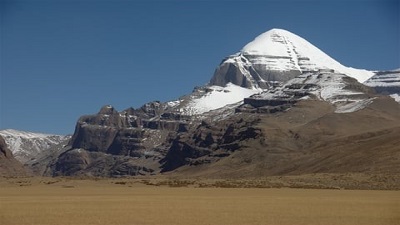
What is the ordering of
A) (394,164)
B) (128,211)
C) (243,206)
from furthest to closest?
(394,164) < (243,206) < (128,211)

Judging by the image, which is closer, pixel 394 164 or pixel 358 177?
pixel 358 177

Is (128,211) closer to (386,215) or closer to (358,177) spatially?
(386,215)

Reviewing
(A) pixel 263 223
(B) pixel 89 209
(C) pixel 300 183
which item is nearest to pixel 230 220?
(A) pixel 263 223

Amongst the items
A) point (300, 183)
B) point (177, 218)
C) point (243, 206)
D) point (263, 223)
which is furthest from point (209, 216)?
point (300, 183)

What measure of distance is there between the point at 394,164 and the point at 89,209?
478 feet

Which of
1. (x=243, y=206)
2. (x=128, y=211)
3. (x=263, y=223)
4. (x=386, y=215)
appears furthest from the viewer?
(x=243, y=206)

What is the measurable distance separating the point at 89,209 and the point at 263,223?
21.7 meters

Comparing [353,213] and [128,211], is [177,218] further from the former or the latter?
[353,213]

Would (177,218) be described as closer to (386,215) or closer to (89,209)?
(89,209)

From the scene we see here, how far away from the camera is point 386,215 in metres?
62.3

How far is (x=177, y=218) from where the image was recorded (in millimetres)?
58406

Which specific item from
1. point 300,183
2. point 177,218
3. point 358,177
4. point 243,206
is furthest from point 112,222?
point 358,177

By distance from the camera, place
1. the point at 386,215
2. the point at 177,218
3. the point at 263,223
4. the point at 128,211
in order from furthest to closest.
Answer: the point at 128,211
the point at 386,215
the point at 177,218
the point at 263,223

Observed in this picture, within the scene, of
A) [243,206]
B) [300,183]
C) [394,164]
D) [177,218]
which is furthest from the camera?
[394,164]
